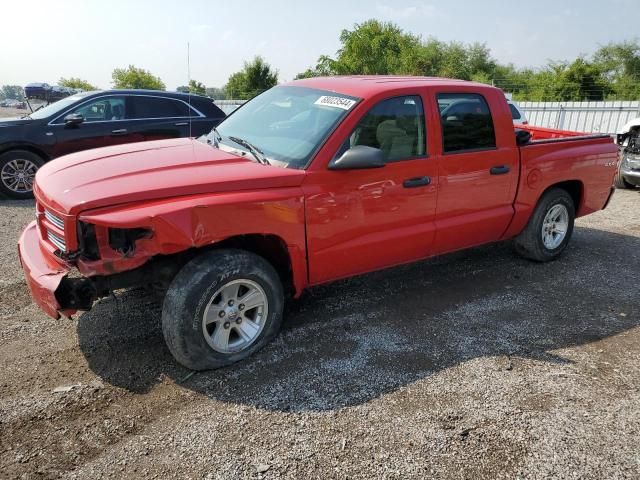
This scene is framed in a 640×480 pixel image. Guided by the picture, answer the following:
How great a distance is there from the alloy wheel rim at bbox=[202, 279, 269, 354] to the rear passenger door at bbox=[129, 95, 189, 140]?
6.01m

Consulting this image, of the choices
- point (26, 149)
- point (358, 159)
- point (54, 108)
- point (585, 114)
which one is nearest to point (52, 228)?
point (358, 159)

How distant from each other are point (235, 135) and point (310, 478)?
2731 mm

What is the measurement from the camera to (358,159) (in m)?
3.48

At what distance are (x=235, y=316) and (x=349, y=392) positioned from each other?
36.0 inches

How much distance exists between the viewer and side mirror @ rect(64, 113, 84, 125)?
8117 millimetres

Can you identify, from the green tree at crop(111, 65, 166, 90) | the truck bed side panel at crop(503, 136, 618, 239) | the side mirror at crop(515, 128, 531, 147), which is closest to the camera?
→ the side mirror at crop(515, 128, 531, 147)

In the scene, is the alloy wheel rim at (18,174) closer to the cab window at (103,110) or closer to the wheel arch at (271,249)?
the cab window at (103,110)

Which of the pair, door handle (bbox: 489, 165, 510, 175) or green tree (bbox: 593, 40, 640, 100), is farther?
green tree (bbox: 593, 40, 640, 100)

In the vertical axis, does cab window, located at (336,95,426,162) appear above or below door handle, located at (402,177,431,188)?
above

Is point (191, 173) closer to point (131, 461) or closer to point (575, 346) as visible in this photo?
point (131, 461)

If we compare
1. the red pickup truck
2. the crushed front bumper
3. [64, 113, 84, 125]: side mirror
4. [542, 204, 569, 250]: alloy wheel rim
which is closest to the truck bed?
the red pickup truck

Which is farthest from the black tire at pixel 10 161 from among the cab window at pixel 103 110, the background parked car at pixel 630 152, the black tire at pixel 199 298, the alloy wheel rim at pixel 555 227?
the background parked car at pixel 630 152

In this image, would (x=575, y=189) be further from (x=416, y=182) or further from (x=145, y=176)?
(x=145, y=176)

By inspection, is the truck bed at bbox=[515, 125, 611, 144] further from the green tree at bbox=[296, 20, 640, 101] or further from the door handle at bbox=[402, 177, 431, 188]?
the green tree at bbox=[296, 20, 640, 101]
